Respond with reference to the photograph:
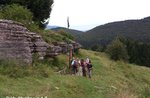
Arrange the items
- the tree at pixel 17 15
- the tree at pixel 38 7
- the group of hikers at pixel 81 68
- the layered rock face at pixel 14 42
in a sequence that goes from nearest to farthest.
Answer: the layered rock face at pixel 14 42
the group of hikers at pixel 81 68
the tree at pixel 17 15
the tree at pixel 38 7

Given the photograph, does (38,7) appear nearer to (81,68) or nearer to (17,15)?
(17,15)

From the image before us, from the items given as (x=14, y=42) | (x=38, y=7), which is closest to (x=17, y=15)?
(x=14, y=42)

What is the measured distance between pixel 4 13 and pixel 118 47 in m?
59.5

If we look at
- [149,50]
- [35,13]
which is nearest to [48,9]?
[35,13]

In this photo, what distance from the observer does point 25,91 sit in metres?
21.3

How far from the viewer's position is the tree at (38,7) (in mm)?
51966

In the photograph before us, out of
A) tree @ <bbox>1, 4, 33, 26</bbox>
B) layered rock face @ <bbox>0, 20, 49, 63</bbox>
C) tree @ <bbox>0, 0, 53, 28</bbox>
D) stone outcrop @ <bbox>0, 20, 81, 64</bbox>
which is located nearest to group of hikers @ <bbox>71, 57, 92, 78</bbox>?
stone outcrop @ <bbox>0, 20, 81, 64</bbox>

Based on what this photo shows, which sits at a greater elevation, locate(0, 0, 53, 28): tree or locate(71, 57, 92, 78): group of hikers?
locate(0, 0, 53, 28): tree

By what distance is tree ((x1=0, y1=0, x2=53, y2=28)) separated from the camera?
52.0m

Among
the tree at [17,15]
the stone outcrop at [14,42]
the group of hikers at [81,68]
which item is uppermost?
the tree at [17,15]

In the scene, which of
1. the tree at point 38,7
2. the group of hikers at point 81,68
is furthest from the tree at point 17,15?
the tree at point 38,7

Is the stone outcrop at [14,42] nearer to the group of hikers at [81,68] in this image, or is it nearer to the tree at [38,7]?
the group of hikers at [81,68]

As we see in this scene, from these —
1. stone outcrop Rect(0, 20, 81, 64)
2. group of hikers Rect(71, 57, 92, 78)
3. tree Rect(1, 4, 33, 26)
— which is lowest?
group of hikers Rect(71, 57, 92, 78)

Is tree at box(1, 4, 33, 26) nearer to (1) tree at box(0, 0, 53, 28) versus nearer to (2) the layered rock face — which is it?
(2) the layered rock face
